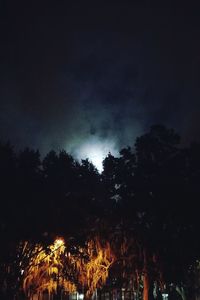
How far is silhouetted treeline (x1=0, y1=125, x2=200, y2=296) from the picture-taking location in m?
22.8

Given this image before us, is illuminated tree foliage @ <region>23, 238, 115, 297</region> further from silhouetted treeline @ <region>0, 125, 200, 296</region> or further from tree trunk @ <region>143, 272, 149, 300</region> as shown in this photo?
tree trunk @ <region>143, 272, 149, 300</region>

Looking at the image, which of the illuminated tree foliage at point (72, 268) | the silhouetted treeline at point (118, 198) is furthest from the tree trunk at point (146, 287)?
the illuminated tree foliage at point (72, 268)

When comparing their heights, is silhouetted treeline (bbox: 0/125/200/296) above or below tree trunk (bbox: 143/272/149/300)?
above

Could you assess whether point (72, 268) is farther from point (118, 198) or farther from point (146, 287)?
point (118, 198)

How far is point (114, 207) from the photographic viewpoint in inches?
1524

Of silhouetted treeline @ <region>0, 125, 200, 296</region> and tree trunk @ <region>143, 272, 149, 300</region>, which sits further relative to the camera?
tree trunk @ <region>143, 272, 149, 300</region>

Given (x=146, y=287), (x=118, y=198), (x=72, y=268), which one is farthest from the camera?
(x=118, y=198)

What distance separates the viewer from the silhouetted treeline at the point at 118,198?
2281 centimetres

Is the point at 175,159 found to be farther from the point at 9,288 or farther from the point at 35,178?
the point at 9,288

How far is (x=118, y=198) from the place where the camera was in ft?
140

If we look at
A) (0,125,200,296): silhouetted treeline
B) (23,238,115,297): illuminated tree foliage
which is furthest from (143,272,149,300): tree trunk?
(23,238,115,297): illuminated tree foliage

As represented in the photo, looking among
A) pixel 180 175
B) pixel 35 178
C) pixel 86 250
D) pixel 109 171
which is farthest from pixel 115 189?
pixel 35 178

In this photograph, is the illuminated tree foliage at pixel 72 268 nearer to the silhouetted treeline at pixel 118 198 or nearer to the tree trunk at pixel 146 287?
the silhouetted treeline at pixel 118 198

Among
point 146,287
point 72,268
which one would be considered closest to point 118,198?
point 146,287
